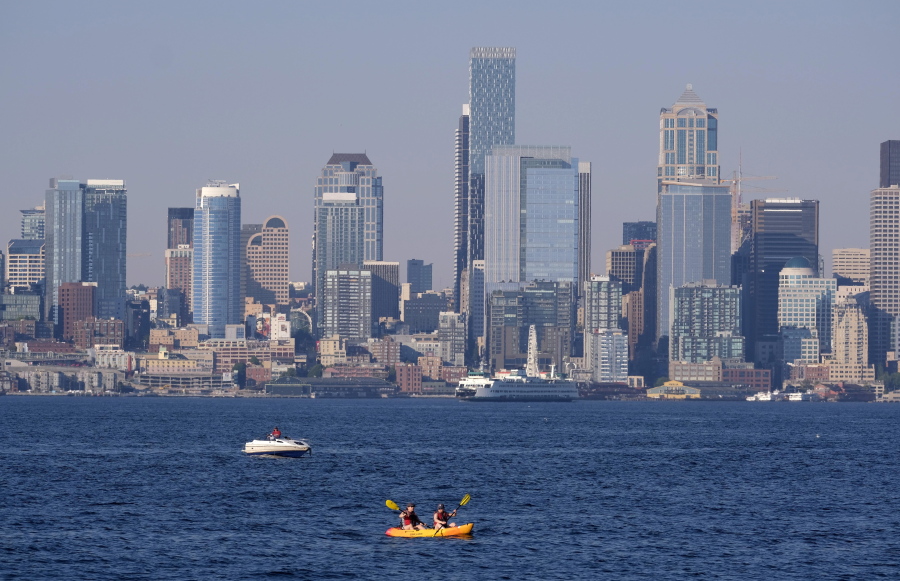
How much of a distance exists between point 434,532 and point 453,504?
12.2 metres

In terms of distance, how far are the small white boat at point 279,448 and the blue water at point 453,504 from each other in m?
0.95

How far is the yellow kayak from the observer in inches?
3024

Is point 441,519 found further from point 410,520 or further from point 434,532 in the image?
point 410,520

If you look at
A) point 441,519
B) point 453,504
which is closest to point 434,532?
point 441,519

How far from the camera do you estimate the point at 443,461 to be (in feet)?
398

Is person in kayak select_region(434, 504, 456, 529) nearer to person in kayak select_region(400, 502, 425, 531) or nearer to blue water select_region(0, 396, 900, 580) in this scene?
person in kayak select_region(400, 502, 425, 531)

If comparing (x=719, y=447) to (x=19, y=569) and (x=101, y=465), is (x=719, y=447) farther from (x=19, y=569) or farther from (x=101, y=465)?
(x=19, y=569)

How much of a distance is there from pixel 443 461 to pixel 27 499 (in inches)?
1543

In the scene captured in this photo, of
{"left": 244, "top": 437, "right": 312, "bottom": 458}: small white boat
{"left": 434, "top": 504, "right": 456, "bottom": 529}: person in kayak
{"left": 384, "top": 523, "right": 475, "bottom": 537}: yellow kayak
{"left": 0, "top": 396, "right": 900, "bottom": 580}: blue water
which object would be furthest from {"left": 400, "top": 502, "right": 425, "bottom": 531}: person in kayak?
{"left": 244, "top": 437, "right": 312, "bottom": 458}: small white boat

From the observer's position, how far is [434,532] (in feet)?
254

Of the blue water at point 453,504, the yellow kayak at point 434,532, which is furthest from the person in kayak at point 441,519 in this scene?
the blue water at point 453,504

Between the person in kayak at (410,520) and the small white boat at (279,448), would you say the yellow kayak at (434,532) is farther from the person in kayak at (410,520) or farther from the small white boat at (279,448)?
the small white boat at (279,448)

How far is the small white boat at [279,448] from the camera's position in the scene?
118625 mm

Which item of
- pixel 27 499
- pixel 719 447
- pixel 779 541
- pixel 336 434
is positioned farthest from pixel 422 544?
pixel 336 434
